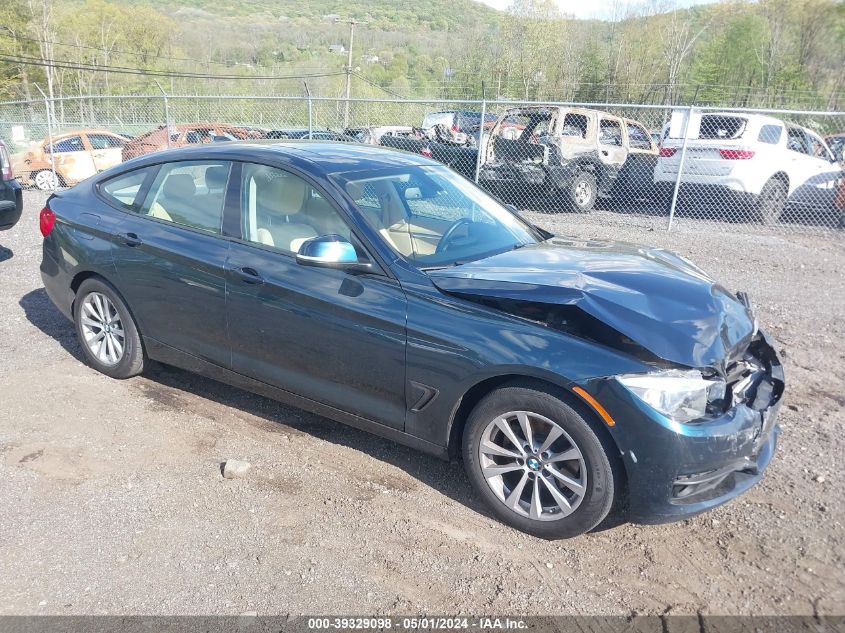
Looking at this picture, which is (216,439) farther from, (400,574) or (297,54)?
(297,54)

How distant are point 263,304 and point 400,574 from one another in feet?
5.48

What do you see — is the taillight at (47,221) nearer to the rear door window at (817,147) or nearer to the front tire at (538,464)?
the front tire at (538,464)

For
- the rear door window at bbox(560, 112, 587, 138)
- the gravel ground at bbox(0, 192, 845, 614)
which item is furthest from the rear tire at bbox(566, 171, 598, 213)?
the gravel ground at bbox(0, 192, 845, 614)

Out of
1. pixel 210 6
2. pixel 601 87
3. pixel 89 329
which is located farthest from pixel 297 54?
pixel 89 329

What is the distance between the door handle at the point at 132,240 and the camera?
14.2ft

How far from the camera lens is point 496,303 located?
314 centimetres

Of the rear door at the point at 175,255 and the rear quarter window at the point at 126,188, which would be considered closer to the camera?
the rear door at the point at 175,255

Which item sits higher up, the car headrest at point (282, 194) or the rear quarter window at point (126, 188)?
the car headrest at point (282, 194)

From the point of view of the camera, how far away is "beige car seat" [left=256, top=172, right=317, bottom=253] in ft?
12.5

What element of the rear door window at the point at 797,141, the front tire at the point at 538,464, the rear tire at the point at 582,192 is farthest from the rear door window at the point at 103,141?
the front tire at the point at 538,464

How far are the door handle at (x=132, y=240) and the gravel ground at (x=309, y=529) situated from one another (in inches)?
40.6

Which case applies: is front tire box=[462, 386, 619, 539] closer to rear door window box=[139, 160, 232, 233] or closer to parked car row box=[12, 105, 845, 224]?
rear door window box=[139, 160, 232, 233]

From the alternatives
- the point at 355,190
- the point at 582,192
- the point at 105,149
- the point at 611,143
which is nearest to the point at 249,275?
the point at 355,190

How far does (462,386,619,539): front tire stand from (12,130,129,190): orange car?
46.2 feet
